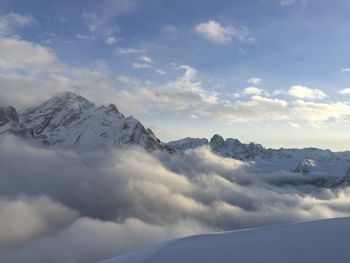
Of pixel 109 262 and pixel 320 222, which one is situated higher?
pixel 320 222

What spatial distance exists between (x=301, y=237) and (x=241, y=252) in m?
2.64

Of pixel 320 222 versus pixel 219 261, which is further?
pixel 320 222

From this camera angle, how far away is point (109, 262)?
20281 millimetres

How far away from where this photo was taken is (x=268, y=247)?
58.9 ft

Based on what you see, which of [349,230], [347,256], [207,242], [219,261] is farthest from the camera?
[207,242]

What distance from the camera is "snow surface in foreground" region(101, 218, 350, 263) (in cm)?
1658

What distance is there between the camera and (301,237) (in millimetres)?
18500

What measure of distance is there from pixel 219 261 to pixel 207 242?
2.76m

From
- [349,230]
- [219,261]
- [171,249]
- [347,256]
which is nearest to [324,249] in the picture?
[347,256]

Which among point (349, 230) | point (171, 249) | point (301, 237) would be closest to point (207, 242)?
point (171, 249)

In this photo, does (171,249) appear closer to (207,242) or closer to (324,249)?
(207,242)

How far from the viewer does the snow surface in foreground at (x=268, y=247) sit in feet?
54.4

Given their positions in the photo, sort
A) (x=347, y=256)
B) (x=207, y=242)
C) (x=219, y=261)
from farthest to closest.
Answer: (x=207, y=242) < (x=219, y=261) < (x=347, y=256)

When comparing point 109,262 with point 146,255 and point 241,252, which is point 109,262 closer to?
point 146,255
